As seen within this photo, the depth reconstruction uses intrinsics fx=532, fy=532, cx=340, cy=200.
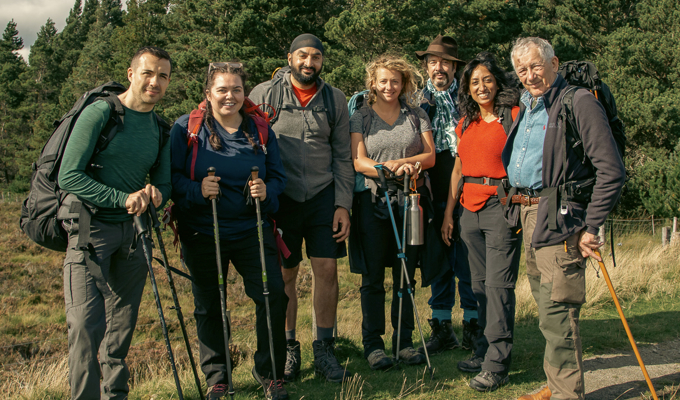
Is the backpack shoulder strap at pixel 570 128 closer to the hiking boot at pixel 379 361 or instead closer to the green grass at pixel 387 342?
the green grass at pixel 387 342

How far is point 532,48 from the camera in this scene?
11.7ft

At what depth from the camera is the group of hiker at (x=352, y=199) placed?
3.32 meters

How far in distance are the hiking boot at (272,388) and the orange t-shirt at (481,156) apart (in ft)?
6.68

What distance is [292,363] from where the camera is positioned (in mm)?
4500

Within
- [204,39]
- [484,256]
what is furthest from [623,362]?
[204,39]

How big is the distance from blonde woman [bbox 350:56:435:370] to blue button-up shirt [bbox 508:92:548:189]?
987 millimetres

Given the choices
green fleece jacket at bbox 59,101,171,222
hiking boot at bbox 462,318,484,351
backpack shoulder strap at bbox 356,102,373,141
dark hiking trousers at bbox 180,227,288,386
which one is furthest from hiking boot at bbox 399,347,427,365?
green fleece jacket at bbox 59,101,171,222

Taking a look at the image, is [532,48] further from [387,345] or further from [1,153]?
[1,153]

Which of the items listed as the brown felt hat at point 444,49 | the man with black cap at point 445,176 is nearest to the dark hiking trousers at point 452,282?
the man with black cap at point 445,176

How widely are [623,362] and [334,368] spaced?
99.5 inches

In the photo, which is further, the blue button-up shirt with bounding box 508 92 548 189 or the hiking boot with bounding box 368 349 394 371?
the hiking boot with bounding box 368 349 394 371

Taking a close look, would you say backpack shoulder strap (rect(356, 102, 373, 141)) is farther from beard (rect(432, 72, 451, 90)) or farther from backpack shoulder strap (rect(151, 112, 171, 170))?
backpack shoulder strap (rect(151, 112, 171, 170))

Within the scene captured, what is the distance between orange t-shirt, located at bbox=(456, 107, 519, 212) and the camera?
13.9 ft

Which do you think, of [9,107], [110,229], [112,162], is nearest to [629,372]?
[110,229]
